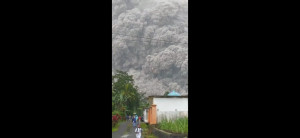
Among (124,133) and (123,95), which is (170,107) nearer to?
(124,133)

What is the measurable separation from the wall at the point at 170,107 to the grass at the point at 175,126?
0.52 m

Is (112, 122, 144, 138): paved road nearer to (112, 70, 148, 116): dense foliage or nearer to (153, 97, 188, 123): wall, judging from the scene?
(112, 70, 148, 116): dense foliage

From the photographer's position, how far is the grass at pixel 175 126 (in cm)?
875

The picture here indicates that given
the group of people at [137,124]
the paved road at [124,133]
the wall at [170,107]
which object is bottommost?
the paved road at [124,133]

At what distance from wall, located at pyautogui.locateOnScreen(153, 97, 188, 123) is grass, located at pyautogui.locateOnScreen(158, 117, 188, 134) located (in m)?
0.52

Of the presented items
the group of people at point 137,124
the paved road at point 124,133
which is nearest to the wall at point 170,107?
the group of people at point 137,124

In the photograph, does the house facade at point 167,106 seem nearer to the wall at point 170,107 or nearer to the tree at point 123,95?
the wall at point 170,107

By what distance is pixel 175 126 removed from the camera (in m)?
9.26

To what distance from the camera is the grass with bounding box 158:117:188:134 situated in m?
8.75

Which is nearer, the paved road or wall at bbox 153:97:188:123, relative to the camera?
wall at bbox 153:97:188:123

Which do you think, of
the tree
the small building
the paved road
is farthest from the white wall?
the tree

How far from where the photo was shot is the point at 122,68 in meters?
37.8
